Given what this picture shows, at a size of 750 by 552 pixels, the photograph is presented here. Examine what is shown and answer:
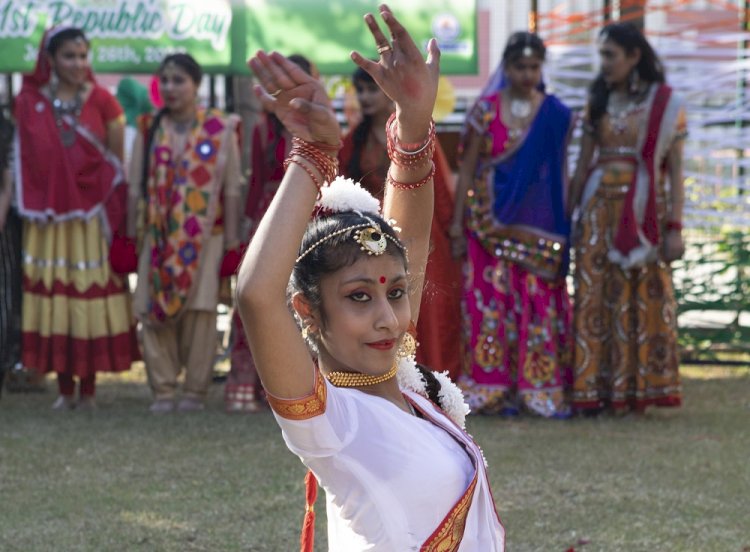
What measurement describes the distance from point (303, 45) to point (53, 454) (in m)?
2.93

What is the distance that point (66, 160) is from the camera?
673 centimetres

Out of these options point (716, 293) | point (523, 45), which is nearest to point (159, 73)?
point (523, 45)

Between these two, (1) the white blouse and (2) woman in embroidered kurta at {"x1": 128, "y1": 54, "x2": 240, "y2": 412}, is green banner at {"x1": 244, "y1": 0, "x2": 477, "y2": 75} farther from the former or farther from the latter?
(1) the white blouse

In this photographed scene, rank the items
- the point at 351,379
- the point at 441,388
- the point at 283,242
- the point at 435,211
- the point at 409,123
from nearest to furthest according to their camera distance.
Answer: the point at 283,242 → the point at 351,379 → the point at 409,123 → the point at 441,388 → the point at 435,211

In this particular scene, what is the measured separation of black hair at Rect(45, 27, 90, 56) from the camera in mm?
6625

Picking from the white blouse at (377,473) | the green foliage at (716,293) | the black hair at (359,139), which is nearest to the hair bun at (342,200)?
the white blouse at (377,473)

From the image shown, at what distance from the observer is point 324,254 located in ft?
7.41

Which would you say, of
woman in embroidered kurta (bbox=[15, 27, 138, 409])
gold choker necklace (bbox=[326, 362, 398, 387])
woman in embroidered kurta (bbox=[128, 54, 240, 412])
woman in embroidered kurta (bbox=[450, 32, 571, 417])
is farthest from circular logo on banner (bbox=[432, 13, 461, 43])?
gold choker necklace (bbox=[326, 362, 398, 387])

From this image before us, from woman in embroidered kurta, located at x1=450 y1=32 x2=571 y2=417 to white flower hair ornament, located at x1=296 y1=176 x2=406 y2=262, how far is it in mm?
4360

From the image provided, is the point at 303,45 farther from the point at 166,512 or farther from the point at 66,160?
the point at 166,512

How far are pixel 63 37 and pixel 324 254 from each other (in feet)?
15.8

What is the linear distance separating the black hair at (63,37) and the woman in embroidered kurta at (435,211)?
1482mm

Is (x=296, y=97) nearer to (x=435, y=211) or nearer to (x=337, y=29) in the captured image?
(x=435, y=211)

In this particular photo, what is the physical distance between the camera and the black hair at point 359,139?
651 cm
